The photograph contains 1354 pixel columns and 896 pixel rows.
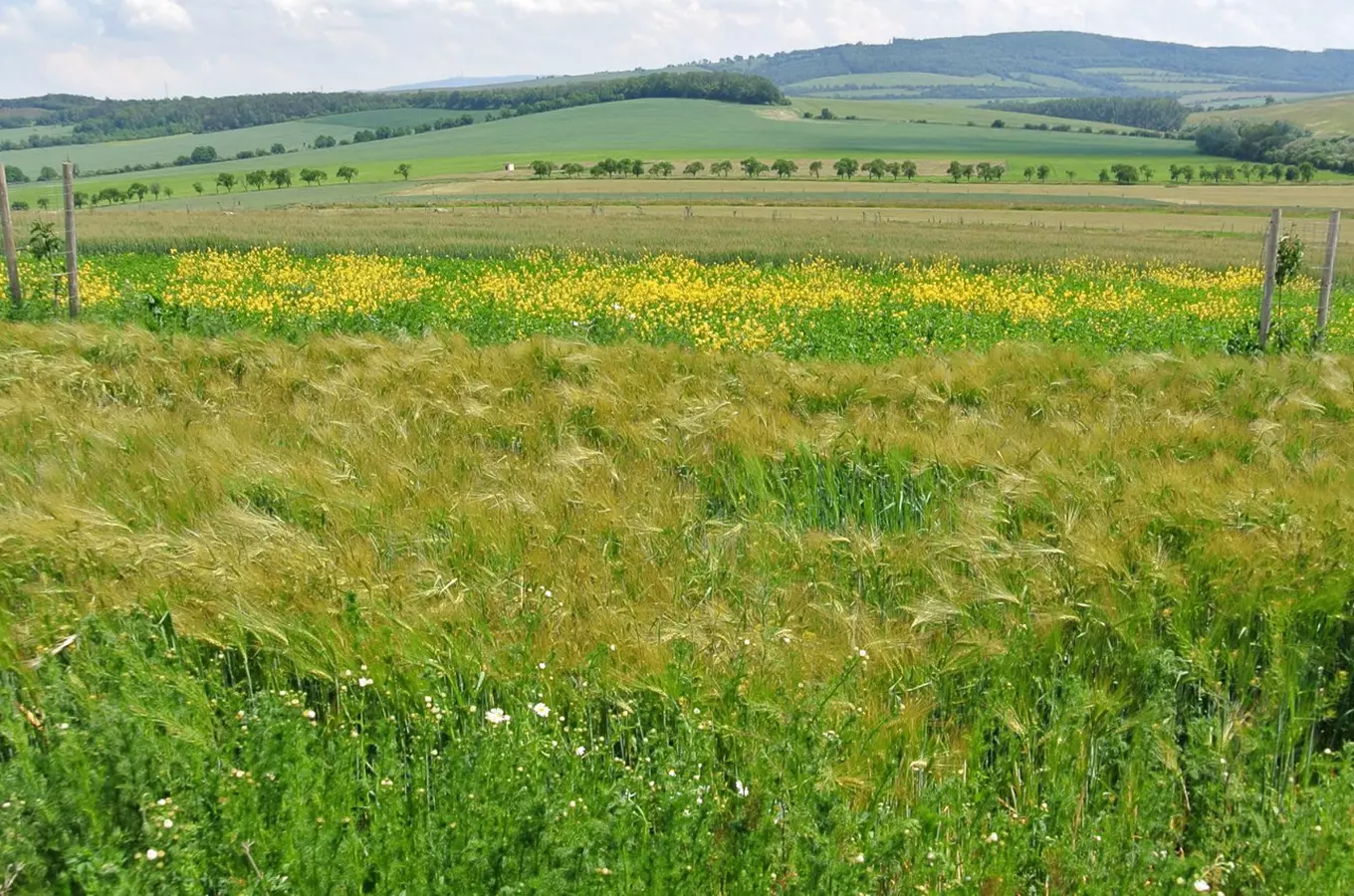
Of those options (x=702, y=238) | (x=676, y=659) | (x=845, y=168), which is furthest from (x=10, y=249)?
(x=845, y=168)

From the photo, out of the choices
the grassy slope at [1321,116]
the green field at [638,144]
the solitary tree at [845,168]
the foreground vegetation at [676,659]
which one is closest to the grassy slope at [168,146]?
the green field at [638,144]

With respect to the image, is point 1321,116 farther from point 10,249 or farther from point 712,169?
point 10,249

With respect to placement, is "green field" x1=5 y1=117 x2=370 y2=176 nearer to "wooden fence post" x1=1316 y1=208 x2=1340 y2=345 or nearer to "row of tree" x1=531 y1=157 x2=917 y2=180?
"row of tree" x1=531 y1=157 x2=917 y2=180

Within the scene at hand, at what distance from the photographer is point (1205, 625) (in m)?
3.38

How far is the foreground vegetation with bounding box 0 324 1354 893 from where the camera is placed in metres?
2.37

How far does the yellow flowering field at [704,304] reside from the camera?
11.3 meters

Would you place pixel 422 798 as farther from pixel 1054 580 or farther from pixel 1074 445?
pixel 1074 445

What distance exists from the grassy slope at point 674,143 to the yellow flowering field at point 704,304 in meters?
77.0

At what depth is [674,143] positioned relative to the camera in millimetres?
119875

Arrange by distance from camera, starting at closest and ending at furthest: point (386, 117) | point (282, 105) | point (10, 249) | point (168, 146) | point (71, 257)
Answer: point (10, 249) → point (71, 257) → point (168, 146) → point (386, 117) → point (282, 105)

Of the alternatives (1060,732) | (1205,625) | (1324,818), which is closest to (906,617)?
(1060,732)

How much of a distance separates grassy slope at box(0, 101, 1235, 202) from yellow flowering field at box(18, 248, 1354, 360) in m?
77.0

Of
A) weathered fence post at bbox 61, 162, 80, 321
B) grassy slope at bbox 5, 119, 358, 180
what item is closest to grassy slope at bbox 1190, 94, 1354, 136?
grassy slope at bbox 5, 119, 358, 180

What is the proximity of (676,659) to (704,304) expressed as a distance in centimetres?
1224
